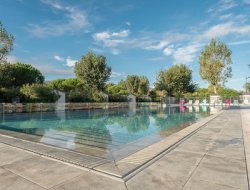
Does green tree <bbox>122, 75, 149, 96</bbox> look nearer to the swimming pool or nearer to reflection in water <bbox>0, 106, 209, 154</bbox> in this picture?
reflection in water <bbox>0, 106, 209, 154</bbox>

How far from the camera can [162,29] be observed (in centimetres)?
2355

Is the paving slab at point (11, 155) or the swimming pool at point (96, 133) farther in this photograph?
the swimming pool at point (96, 133)

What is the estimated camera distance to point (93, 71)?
1090 inches

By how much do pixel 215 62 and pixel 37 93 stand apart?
A: 78.2 feet

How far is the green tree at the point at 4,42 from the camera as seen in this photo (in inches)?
715

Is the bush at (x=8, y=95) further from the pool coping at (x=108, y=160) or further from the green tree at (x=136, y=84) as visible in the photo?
the green tree at (x=136, y=84)

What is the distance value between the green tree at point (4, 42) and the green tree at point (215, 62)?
24292 mm

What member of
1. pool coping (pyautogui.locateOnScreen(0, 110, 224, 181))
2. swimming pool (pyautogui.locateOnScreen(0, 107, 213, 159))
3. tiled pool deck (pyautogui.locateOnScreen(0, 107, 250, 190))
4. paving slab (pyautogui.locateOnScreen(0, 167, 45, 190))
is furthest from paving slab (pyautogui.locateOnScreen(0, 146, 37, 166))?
swimming pool (pyautogui.locateOnScreen(0, 107, 213, 159))

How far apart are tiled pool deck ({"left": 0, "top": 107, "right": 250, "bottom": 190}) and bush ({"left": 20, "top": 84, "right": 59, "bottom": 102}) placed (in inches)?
615

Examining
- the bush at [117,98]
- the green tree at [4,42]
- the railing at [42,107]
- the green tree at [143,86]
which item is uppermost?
the green tree at [4,42]

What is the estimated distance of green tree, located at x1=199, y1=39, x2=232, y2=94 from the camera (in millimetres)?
27734

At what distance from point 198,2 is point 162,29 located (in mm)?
6342

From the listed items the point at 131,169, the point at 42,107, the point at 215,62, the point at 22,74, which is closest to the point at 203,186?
the point at 131,169

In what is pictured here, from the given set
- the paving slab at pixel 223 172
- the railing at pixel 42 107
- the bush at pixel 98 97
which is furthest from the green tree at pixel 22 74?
the paving slab at pixel 223 172
